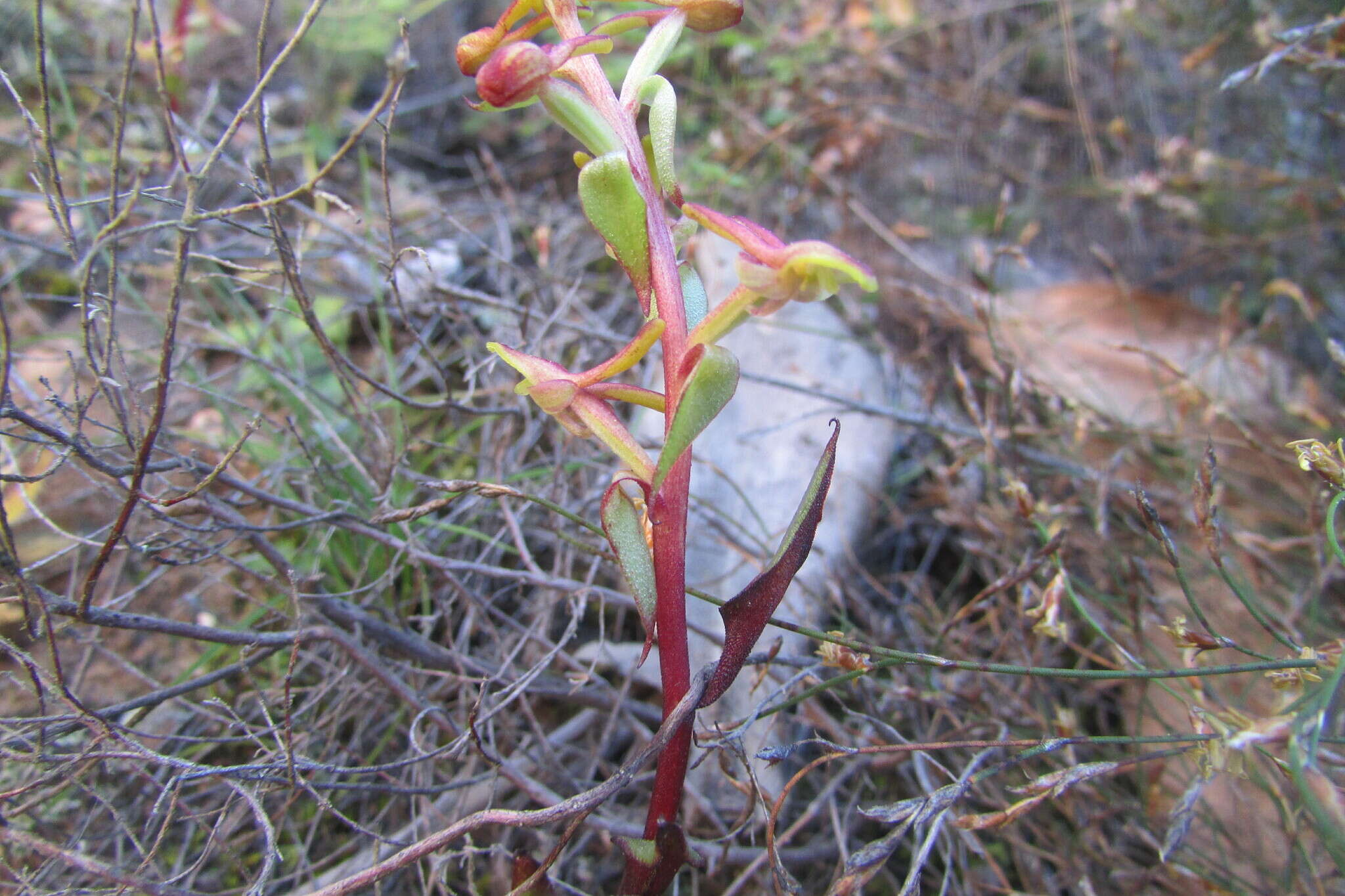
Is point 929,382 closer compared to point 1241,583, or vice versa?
point 1241,583

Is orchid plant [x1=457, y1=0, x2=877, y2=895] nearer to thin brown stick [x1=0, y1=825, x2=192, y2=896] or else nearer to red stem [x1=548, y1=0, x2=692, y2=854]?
red stem [x1=548, y1=0, x2=692, y2=854]

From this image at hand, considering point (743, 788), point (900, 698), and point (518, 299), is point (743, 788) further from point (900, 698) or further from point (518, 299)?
point (518, 299)

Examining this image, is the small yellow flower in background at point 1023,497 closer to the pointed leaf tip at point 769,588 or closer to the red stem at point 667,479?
the pointed leaf tip at point 769,588

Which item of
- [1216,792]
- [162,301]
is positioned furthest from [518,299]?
[1216,792]

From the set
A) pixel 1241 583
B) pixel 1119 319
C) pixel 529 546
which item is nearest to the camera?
pixel 1241 583

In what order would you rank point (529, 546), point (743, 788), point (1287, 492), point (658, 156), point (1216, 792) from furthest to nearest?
point (1287, 492) → point (529, 546) → point (1216, 792) → point (743, 788) → point (658, 156)

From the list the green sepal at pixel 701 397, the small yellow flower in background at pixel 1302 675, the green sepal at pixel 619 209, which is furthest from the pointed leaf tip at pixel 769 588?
the small yellow flower in background at pixel 1302 675

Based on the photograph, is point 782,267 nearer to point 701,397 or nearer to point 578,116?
point 701,397
